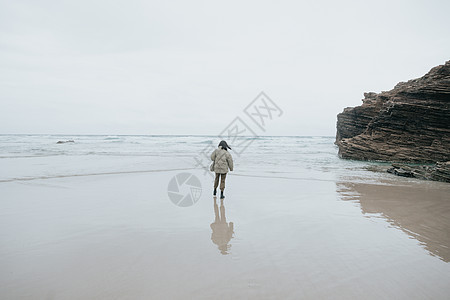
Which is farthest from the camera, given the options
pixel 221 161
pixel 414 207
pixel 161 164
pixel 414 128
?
pixel 414 128

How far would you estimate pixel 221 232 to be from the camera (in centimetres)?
458

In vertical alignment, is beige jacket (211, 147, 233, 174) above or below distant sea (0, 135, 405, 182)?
above

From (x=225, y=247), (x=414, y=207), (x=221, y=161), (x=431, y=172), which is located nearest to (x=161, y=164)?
(x=221, y=161)

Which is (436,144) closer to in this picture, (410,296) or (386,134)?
(386,134)

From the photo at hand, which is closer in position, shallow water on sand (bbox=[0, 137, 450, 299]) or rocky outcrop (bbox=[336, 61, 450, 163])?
shallow water on sand (bbox=[0, 137, 450, 299])

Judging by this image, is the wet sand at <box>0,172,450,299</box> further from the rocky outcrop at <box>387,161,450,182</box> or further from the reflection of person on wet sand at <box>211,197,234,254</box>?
the rocky outcrop at <box>387,161,450,182</box>

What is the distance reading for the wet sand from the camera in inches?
112

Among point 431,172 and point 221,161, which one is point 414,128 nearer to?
point 431,172

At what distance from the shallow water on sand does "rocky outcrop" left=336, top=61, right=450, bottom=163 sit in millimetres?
13399

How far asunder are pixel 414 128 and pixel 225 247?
20.5 metres

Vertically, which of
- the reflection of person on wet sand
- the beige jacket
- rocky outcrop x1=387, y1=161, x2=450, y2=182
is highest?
the beige jacket

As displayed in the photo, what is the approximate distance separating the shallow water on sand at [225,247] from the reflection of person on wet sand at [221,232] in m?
0.02

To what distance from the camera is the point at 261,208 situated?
6176 millimetres

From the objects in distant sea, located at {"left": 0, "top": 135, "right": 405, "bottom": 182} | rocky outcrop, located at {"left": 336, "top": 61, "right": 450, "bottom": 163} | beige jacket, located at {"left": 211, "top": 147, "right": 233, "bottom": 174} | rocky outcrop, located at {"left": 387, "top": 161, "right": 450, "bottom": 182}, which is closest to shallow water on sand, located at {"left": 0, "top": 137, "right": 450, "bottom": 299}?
beige jacket, located at {"left": 211, "top": 147, "right": 233, "bottom": 174}
